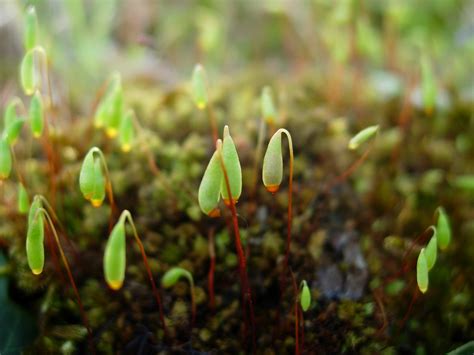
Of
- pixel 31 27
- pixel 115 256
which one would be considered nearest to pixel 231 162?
pixel 115 256

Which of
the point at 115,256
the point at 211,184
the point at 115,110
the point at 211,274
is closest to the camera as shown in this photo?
the point at 115,256

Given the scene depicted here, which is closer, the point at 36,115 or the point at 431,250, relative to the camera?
the point at 431,250

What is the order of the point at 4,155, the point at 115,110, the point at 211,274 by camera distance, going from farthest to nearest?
1. the point at 115,110
2. the point at 211,274
3. the point at 4,155

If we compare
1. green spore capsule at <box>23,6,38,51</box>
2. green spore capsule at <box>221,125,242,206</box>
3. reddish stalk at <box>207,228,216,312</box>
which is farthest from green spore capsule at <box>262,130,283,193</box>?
green spore capsule at <box>23,6,38,51</box>

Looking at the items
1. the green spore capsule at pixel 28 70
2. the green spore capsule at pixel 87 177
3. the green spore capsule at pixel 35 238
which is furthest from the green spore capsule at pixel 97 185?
the green spore capsule at pixel 28 70

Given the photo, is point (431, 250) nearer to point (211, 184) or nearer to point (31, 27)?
point (211, 184)

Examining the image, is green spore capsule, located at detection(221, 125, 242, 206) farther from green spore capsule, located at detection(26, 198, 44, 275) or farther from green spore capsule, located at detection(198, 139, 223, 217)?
green spore capsule, located at detection(26, 198, 44, 275)
